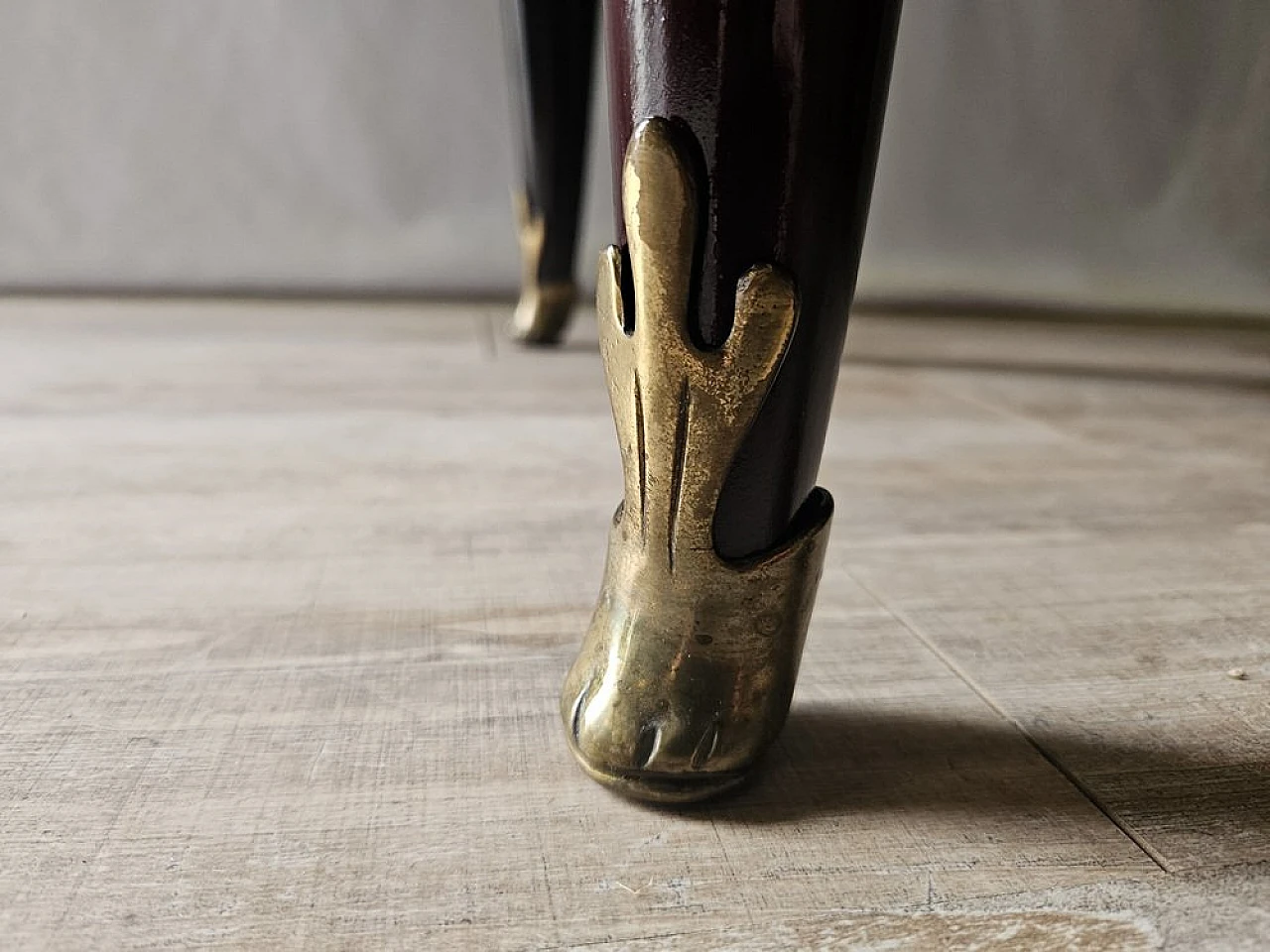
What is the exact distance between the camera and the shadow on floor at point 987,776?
1.06ft

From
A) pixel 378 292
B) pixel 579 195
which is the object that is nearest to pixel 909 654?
pixel 579 195

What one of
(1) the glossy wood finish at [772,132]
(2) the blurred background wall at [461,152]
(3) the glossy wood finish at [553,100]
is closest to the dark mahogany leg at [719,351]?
(1) the glossy wood finish at [772,132]

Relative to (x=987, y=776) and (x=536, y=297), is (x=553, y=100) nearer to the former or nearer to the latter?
(x=536, y=297)

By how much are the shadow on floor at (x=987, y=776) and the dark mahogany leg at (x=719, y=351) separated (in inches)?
0.8

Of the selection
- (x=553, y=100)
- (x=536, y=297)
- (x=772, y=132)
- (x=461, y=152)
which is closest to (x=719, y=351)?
(x=772, y=132)

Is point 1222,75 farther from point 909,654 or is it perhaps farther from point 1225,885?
point 1225,885

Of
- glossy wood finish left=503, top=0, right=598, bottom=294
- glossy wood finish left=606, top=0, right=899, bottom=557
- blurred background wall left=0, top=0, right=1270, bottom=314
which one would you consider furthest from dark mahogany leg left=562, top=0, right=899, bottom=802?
blurred background wall left=0, top=0, right=1270, bottom=314

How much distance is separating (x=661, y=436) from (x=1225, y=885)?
0.56ft

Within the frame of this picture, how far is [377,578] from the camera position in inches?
19.5

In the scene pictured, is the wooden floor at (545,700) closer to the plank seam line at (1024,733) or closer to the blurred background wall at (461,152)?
the plank seam line at (1024,733)

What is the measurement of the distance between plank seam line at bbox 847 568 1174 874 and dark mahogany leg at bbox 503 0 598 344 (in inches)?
21.1

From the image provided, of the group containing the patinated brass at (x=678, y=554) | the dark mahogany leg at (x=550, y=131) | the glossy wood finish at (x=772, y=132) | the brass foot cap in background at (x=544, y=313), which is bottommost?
the brass foot cap in background at (x=544, y=313)

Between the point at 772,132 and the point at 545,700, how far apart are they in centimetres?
19

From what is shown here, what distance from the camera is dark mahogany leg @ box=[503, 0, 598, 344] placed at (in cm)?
88
